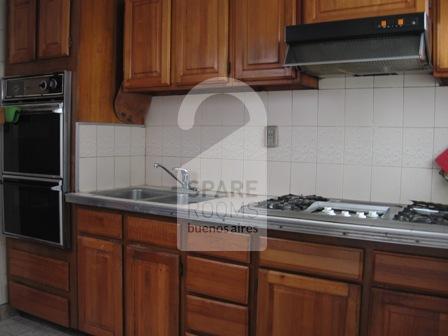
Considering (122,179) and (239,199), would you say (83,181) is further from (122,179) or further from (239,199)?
(239,199)

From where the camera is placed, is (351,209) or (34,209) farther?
(34,209)

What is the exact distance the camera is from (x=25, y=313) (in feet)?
9.84

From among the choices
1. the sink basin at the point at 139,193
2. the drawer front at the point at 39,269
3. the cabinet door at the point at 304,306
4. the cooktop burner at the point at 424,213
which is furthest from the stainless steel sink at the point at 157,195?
the cooktop burner at the point at 424,213

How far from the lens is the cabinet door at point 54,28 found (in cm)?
259

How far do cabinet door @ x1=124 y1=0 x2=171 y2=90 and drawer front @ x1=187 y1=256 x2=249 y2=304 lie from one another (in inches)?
43.0

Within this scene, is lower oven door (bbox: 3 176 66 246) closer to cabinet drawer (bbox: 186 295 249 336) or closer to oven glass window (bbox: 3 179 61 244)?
oven glass window (bbox: 3 179 61 244)

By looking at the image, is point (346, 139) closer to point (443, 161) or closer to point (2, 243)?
point (443, 161)

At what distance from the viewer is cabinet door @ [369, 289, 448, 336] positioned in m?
1.64

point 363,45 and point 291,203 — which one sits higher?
point 363,45

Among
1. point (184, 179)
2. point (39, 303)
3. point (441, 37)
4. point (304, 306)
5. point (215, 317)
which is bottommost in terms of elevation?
point (39, 303)

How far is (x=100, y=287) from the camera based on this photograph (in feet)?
8.27

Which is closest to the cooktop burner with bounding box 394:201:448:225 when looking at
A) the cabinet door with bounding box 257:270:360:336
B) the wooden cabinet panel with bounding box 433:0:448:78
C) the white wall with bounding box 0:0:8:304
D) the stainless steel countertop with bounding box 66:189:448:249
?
the stainless steel countertop with bounding box 66:189:448:249

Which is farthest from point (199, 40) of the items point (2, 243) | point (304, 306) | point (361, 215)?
point (2, 243)

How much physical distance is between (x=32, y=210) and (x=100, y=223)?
56cm
